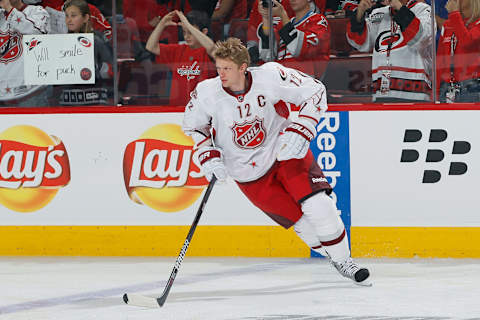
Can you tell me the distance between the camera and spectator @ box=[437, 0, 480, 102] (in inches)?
203

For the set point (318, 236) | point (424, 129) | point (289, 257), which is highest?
point (424, 129)

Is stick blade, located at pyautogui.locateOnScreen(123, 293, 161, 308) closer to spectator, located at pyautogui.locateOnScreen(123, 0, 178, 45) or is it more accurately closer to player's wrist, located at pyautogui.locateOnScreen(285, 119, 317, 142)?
player's wrist, located at pyautogui.locateOnScreen(285, 119, 317, 142)

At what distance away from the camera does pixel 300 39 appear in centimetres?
530

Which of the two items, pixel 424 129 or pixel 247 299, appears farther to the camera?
pixel 424 129

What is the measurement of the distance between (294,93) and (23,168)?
6.27 ft

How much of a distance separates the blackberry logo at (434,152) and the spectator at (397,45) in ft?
0.67

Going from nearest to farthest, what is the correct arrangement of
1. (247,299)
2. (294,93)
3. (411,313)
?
(411,313), (247,299), (294,93)

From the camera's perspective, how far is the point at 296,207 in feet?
14.4

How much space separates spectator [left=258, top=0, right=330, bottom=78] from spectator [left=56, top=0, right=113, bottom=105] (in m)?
0.91

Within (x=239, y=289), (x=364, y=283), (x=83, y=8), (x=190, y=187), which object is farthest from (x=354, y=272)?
(x=83, y=8)

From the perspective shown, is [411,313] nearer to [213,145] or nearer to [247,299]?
[247,299]

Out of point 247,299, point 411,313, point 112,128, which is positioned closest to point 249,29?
point 112,128

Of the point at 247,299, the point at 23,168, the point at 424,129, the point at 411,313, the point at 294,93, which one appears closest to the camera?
the point at 411,313

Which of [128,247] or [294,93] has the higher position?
[294,93]
